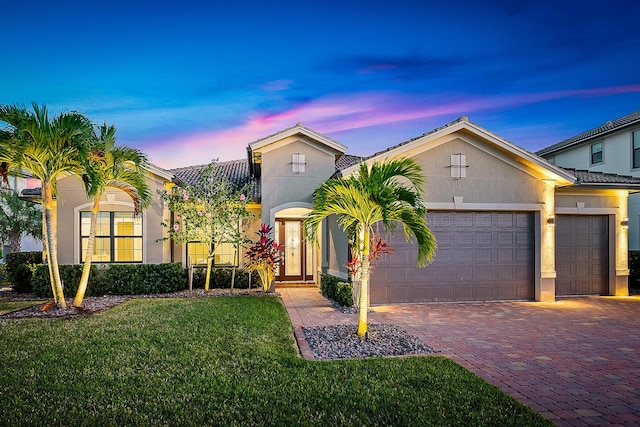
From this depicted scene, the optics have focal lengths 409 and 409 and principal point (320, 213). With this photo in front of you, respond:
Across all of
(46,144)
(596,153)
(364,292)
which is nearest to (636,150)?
(596,153)

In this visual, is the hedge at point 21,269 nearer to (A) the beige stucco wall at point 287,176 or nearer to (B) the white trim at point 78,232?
(B) the white trim at point 78,232

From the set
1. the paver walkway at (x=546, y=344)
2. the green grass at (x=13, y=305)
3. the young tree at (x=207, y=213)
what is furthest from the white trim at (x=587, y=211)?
the green grass at (x=13, y=305)

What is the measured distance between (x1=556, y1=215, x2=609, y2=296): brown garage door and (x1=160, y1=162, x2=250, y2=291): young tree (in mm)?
9846

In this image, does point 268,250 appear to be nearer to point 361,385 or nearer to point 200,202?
point 200,202

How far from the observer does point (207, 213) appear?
13.0m

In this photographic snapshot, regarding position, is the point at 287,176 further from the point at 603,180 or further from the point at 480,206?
the point at 603,180

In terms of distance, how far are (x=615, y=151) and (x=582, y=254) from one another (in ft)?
28.9

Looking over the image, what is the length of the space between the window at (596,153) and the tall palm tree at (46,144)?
68.8 feet

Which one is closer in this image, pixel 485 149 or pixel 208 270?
pixel 485 149

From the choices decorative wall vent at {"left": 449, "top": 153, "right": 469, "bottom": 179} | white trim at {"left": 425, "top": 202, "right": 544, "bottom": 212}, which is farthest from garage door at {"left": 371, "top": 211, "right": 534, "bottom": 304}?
decorative wall vent at {"left": 449, "top": 153, "right": 469, "bottom": 179}

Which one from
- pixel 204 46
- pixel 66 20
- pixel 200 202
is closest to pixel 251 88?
pixel 204 46

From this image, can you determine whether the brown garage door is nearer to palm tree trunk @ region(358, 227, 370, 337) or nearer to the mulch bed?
palm tree trunk @ region(358, 227, 370, 337)

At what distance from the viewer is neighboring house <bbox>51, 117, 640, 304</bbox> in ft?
36.4

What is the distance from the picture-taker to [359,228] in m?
7.58
